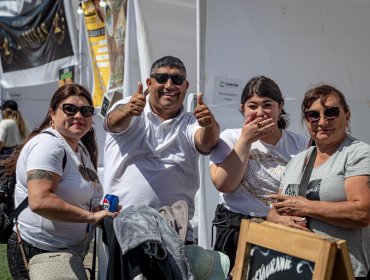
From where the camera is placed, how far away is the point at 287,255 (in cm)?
203

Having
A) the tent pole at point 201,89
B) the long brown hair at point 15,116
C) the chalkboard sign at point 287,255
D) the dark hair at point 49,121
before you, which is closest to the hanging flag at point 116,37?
the tent pole at point 201,89

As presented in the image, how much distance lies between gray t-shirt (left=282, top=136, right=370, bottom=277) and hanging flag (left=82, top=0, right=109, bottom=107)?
453 cm

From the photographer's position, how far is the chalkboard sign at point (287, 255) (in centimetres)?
186

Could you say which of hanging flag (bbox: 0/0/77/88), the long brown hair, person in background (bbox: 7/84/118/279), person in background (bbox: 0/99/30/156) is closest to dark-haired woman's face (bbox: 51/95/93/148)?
person in background (bbox: 7/84/118/279)

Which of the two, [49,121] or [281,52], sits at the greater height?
[281,52]

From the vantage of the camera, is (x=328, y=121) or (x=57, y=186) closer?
(x=328, y=121)

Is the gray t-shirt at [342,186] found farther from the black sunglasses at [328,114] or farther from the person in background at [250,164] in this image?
the person in background at [250,164]

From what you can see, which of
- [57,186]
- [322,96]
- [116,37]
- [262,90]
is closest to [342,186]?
[322,96]

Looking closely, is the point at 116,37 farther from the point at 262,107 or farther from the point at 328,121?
the point at 328,121

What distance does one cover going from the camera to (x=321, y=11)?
13.7 feet

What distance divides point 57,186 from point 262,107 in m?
1.14

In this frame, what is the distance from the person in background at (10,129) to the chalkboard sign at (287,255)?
5.93 m

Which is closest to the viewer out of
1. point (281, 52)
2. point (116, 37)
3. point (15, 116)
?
point (281, 52)

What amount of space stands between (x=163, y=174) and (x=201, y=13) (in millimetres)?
1483
